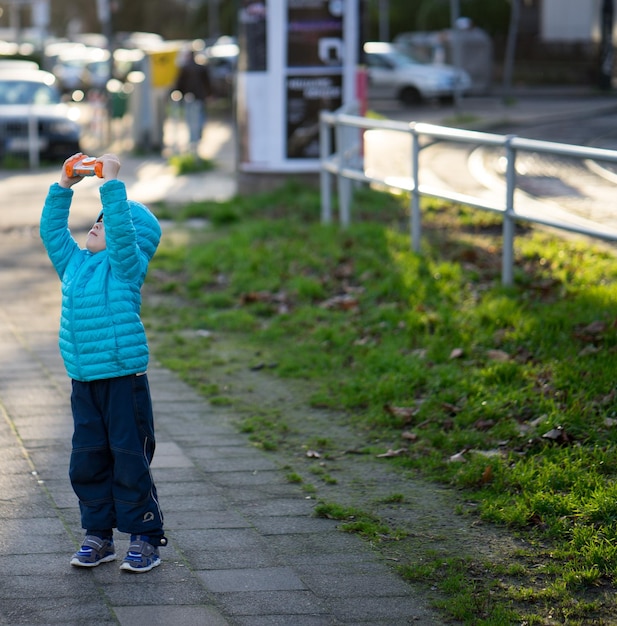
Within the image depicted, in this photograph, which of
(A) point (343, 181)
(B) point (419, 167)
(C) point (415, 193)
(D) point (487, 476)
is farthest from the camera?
(A) point (343, 181)

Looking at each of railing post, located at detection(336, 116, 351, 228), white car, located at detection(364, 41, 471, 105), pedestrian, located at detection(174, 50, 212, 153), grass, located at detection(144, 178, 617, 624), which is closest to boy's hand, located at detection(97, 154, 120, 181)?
grass, located at detection(144, 178, 617, 624)

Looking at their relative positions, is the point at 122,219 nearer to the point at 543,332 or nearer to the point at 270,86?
the point at 543,332

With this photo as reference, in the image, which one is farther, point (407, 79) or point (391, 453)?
point (407, 79)

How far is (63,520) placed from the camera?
15.8 feet

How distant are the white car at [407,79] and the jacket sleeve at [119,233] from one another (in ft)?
96.8

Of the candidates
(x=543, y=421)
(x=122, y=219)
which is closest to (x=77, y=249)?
(x=122, y=219)

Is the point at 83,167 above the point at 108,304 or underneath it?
above

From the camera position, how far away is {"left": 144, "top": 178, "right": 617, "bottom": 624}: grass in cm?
445

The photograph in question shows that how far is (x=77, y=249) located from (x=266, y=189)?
1076 cm

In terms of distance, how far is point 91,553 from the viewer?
4289mm

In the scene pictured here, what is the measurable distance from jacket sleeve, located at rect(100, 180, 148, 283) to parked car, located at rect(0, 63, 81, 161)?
1643 cm

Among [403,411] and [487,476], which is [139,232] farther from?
[403,411]

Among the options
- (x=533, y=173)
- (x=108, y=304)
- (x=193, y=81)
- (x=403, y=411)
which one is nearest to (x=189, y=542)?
(x=108, y=304)

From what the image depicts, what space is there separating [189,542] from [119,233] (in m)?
1.26
